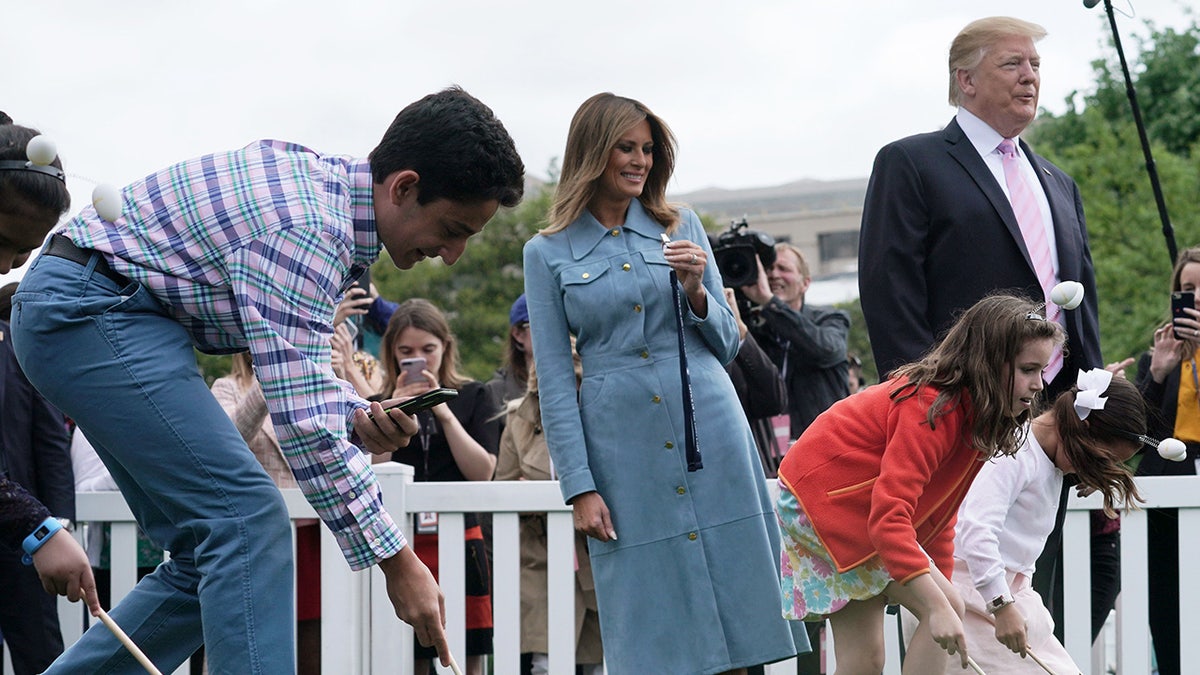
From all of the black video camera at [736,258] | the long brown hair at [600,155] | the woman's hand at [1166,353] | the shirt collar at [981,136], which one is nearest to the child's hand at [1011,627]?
the shirt collar at [981,136]

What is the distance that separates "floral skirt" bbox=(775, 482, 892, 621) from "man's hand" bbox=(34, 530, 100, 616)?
1.80m

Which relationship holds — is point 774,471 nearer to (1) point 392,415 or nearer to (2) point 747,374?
(2) point 747,374

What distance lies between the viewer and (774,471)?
18.3 ft

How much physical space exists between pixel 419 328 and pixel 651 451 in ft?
6.08

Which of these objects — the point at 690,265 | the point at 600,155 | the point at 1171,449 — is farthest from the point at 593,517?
the point at 1171,449

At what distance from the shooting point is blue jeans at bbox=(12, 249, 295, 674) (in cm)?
300

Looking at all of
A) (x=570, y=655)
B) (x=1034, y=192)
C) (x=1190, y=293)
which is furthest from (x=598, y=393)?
(x=1190, y=293)

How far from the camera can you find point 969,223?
423 centimetres

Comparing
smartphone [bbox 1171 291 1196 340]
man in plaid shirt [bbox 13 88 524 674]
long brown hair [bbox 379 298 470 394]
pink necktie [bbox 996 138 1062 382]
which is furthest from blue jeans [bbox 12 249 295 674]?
smartphone [bbox 1171 291 1196 340]

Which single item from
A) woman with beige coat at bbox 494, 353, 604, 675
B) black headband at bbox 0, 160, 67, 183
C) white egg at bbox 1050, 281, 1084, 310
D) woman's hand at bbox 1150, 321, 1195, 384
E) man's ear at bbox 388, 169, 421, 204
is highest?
black headband at bbox 0, 160, 67, 183

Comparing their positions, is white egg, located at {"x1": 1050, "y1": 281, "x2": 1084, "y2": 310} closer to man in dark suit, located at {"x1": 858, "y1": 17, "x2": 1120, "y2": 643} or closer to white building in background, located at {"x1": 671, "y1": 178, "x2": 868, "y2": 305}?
man in dark suit, located at {"x1": 858, "y1": 17, "x2": 1120, "y2": 643}

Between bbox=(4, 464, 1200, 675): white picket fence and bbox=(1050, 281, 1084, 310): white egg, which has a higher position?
bbox=(1050, 281, 1084, 310): white egg

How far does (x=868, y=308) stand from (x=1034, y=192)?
2.04ft

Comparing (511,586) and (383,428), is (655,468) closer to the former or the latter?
(511,586)
